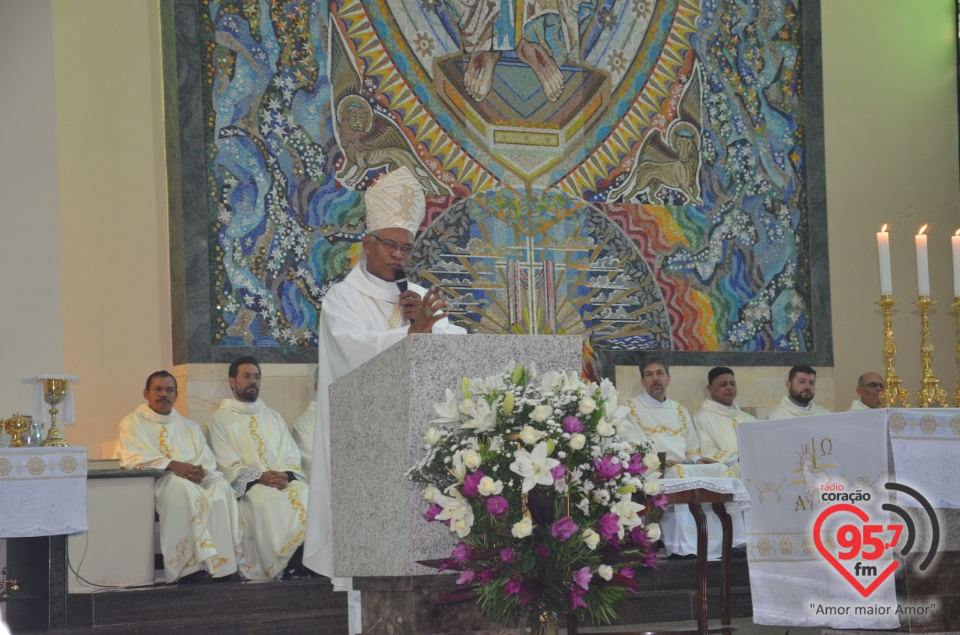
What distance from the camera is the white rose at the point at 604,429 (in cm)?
338

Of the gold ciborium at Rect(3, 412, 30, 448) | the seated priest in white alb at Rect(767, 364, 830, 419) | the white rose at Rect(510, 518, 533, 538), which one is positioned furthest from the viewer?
the seated priest in white alb at Rect(767, 364, 830, 419)

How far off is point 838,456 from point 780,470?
383 mm

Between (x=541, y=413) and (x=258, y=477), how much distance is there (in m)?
5.25

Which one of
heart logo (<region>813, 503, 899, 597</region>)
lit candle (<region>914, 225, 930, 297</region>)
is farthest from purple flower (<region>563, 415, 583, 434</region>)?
lit candle (<region>914, 225, 930, 297</region>)

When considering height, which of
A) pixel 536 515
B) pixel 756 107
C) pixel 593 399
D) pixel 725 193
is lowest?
pixel 536 515

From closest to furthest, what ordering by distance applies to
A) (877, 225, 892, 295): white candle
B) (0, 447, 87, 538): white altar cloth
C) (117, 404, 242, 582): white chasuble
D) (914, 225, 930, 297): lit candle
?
(877, 225, 892, 295): white candle → (914, 225, 930, 297): lit candle → (0, 447, 87, 538): white altar cloth → (117, 404, 242, 582): white chasuble

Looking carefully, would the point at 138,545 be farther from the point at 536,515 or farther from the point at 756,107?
the point at 756,107

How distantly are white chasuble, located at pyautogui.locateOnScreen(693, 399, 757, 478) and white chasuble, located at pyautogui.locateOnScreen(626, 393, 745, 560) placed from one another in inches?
3.4

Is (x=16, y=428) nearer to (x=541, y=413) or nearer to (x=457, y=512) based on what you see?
(x=457, y=512)

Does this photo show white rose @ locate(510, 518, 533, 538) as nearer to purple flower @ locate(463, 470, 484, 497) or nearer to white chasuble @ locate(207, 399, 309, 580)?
purple flower @ locate(463, 470, 484, 497)

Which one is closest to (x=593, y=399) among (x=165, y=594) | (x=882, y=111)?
(x=165, y=594)

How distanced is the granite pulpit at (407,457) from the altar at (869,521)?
205 centimetres

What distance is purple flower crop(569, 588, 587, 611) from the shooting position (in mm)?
3232

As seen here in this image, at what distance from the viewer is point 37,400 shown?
7.45 meters
